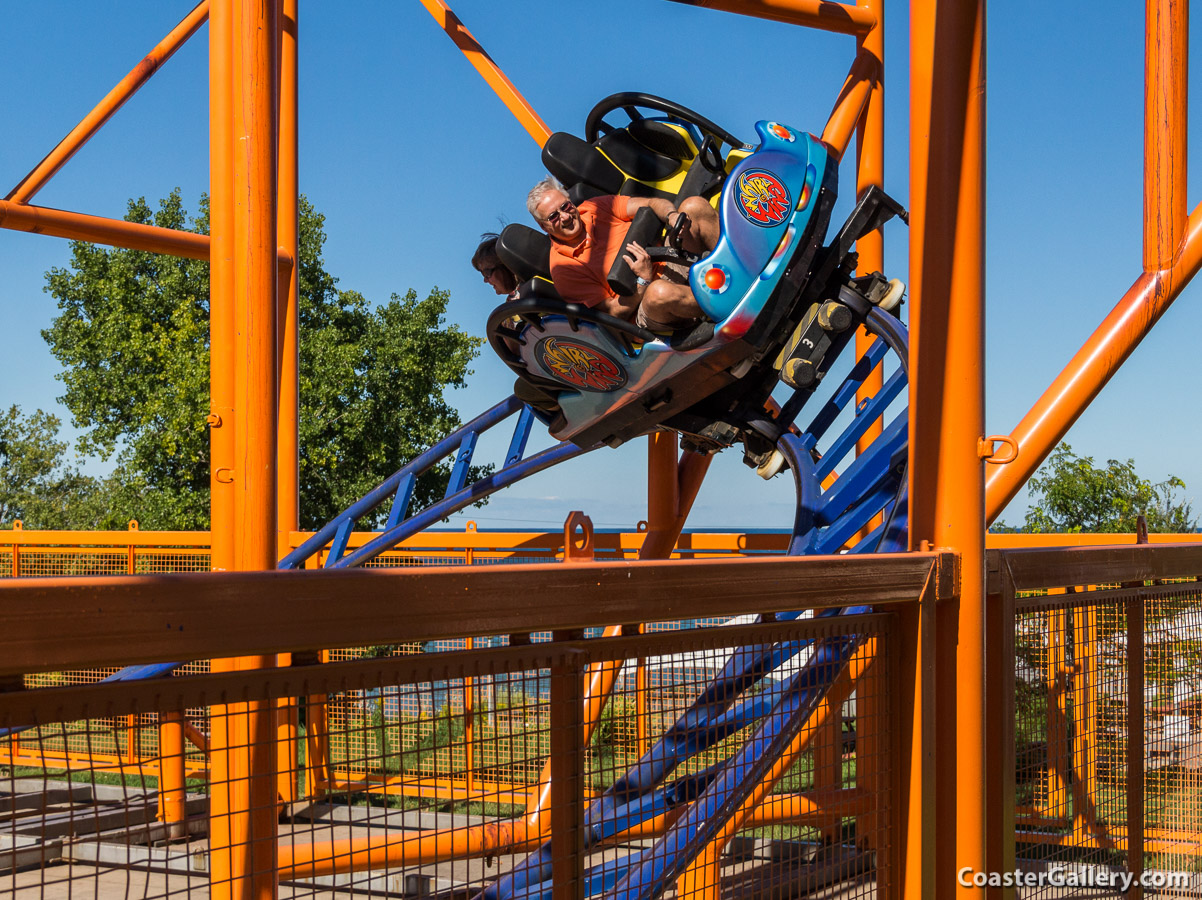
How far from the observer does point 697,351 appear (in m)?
4.75

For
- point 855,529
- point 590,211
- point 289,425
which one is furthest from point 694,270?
point 289,425

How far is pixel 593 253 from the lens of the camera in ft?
16.7

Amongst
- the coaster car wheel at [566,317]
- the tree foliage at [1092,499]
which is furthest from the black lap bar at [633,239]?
the tree foliage at [1092,499]

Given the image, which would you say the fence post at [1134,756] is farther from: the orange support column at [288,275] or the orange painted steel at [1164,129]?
the orange support column at [288,275]

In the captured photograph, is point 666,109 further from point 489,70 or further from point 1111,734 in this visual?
point 1111,734

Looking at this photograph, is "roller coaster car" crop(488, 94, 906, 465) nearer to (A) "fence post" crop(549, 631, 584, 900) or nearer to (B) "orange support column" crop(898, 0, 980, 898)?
(B) "orange support column" crop(898, 0, 980, 898)

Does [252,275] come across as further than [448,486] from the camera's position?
No

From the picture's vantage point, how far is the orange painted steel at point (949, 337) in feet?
8.20

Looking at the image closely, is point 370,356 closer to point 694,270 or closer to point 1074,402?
point 694,270

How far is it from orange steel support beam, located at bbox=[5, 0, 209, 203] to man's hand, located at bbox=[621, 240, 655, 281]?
3478 mm

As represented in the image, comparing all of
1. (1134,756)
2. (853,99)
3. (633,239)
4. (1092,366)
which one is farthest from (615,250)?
(1134,756)

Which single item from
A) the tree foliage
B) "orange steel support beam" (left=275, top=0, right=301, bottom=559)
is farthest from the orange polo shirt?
the tree foliage

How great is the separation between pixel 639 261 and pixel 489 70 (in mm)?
2590

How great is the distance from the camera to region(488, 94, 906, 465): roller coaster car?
4621mm
